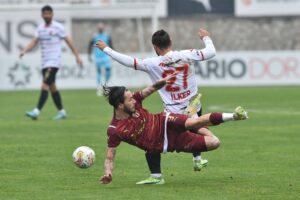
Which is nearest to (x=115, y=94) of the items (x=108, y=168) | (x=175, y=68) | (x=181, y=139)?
(x=108, y=168)

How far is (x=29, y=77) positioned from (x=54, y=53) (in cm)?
1582

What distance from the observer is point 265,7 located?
159ft

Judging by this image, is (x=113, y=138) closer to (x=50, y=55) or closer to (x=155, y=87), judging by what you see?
(x=155, y=87)

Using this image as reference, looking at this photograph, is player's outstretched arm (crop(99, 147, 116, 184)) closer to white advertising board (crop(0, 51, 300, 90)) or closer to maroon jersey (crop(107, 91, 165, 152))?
maroon jersey (crop(107, 91, 165, 152))

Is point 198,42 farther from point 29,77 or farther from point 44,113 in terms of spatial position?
point 44,113

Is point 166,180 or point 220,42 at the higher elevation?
point 166,180

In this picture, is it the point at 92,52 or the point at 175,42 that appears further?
the point at 175,42

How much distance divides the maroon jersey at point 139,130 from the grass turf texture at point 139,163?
1.62 ft

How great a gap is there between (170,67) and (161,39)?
0.41 meters

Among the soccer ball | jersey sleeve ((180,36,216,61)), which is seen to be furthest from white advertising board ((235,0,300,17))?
the soccer ball

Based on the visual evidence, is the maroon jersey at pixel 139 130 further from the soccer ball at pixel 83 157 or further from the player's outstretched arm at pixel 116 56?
the player's outstretched arm at pixel 116 56

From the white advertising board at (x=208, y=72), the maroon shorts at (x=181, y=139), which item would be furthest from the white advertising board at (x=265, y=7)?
the maroon shorts at (x=181, y=139)

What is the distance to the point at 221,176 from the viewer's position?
11906 mm

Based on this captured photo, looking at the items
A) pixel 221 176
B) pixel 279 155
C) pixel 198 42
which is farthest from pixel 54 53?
pixel 198 42
